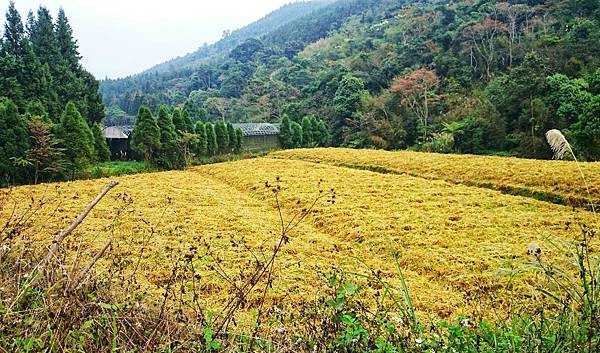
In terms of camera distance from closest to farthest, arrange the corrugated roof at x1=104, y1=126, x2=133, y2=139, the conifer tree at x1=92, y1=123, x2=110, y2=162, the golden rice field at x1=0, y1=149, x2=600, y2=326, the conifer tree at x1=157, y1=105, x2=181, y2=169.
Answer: the golden rice field at x1=0, y1=149, x2=600, y2=326, the conifer tree at x1=92, y1=123, x2=110, y2=162, the conifer tree at x1=157, y1=105, x2=181, y2=169, the corrugated roof at x1=104, y1=126, x2=133, y2=139

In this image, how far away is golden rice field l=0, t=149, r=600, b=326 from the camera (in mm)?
2605

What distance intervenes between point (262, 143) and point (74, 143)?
1165cm

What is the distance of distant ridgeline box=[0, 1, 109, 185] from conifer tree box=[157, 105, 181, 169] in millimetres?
1933

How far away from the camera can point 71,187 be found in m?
7.29

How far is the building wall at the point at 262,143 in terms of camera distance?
2174 cm

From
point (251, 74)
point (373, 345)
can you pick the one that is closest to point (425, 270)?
point (373, 345)

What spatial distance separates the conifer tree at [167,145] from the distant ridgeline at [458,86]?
831 centimetres

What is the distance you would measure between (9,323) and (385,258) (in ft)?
9.12

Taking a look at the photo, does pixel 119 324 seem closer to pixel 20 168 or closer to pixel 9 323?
pixel 9 323

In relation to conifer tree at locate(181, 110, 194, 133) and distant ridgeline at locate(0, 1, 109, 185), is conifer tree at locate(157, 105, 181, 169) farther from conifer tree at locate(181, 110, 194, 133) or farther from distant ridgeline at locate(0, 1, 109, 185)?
distant ridgeline at locate(0, 1, 109, 185)

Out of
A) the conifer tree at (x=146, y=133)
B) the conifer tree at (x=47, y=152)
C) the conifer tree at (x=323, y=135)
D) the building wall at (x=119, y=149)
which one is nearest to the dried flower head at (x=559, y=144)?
the conifer tree at (x=47, y=152)

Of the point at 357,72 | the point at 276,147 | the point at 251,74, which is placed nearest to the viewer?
the point at 276,147

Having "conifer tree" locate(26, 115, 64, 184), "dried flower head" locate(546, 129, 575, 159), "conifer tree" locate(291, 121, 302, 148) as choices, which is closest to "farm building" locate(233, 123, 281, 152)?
"conifer tree" locate(291, 121, 302, 148)

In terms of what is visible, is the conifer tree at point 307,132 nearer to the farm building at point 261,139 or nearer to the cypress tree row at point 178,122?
the farm building at point 261,139
